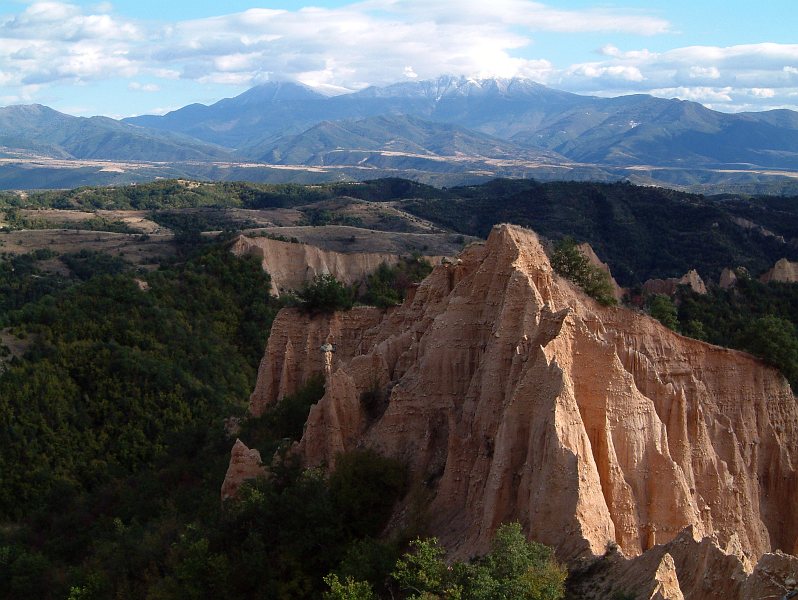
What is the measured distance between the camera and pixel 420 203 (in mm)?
144750

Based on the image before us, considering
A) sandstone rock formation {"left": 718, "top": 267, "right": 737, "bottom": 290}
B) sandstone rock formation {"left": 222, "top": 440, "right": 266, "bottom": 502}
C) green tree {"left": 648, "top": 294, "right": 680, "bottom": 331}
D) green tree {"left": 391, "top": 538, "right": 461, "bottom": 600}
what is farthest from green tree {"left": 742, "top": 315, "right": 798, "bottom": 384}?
sandstone rock formation {"left": 718, "top": 267, "right": 737, "bottom": 290}

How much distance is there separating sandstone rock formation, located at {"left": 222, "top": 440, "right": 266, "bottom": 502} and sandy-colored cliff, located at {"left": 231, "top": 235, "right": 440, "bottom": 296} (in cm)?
4114

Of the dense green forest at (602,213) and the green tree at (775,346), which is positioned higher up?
the green tree at (775,346)

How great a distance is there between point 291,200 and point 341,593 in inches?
5664

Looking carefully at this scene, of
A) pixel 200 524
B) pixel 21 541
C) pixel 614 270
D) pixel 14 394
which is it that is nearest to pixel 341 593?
pixel 200 524

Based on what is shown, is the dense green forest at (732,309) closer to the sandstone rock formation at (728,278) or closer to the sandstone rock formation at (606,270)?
the sandstone rock formation at (606,270)

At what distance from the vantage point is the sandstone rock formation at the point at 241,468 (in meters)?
25.2

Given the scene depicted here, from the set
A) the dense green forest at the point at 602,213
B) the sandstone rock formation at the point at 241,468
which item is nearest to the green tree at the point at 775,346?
the sandstone rock formation at the point at 241,468

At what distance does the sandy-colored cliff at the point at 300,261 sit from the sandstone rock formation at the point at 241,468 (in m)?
41.1

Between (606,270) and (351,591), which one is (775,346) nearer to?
(351,591)

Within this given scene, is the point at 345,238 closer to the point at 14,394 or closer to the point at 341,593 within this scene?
the point at 14,394

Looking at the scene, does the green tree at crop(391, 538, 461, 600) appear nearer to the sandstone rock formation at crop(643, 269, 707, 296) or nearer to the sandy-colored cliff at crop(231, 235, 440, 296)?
the sandstone rock formation at crop(643, 269, 707, 296)

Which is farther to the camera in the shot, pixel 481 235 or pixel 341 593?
pixel 481 235

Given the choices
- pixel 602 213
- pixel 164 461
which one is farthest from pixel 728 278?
pixel 602 213
